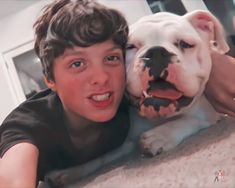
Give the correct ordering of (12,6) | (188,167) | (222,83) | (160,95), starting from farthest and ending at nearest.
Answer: (12,6) < (222,83) < (160,95) < (188,167)

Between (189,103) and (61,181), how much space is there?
26cm

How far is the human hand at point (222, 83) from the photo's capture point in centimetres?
75

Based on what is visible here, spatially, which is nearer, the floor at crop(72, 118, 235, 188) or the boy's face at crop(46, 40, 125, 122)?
the floor at crop(72, 118, 235, 188)

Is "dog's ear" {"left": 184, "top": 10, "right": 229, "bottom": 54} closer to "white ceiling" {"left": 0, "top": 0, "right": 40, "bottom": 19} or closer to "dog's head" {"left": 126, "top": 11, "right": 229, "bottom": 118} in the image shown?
"dog's head" {"left": 126, "top": 11, "right": 229, "bottom": 118}

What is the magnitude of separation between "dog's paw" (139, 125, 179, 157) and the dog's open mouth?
45 millimetres

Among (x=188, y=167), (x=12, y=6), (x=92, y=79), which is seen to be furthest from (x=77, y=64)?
(x=12, y=6)

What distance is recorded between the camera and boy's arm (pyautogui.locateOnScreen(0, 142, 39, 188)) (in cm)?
57

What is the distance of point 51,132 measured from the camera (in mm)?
685

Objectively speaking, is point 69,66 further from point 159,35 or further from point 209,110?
point 209,110

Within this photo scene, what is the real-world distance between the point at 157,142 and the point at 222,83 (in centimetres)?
18

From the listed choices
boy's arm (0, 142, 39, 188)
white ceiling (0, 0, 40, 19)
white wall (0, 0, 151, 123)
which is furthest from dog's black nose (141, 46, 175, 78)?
white ceiling (0, 0, 40, 19)

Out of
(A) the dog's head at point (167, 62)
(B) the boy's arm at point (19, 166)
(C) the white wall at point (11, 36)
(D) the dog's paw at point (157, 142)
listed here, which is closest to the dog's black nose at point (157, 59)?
(A) the dog's head at point (167, 62)

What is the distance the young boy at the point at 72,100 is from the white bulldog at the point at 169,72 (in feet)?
0.12

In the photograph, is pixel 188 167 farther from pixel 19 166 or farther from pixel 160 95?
pixel 19 166
